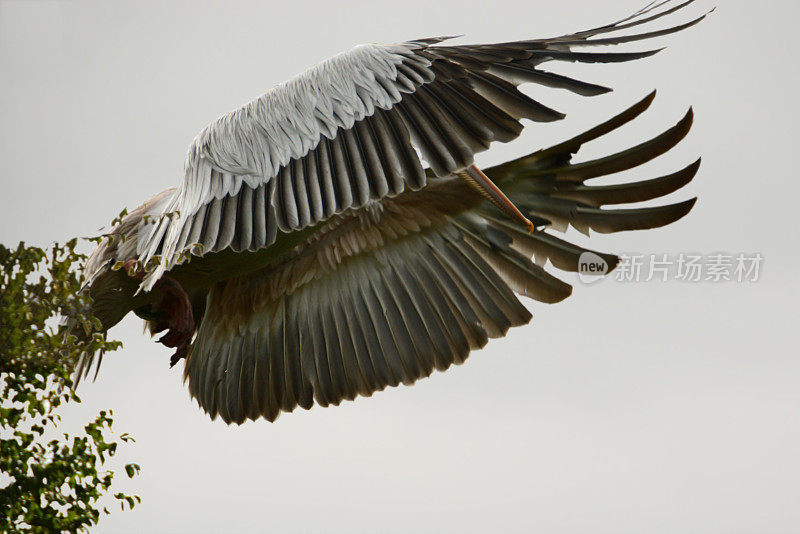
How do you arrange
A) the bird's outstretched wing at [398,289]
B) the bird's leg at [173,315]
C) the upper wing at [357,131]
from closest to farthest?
the upper wing at [357,131], the bird's leg at [173,315], the bird's outstretched wing at [398,289]

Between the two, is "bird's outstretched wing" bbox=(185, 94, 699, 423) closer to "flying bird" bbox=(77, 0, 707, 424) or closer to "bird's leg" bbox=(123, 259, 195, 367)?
"flying bird" bbox=(77, 0, 707, 424)

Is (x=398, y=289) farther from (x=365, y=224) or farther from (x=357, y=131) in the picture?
(x=357, y=131)

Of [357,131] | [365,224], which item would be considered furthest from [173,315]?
[357,131]

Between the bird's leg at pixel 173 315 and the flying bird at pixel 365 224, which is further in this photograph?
the bird's leg at pixel 173 315

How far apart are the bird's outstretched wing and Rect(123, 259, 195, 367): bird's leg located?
59 centimetres

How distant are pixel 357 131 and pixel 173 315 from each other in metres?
2.86

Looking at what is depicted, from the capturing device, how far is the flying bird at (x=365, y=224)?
20.7ft

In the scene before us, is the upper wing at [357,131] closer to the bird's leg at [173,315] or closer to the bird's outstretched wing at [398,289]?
the bird's leg at [173,315]

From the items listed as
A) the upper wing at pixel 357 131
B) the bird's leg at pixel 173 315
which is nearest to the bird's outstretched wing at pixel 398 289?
the bird's leg at pixel 173 315

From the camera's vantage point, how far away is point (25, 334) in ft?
17.3

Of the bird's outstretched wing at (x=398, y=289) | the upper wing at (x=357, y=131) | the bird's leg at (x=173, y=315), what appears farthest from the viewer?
the bird's outstretched wing at (x=398, y=289)

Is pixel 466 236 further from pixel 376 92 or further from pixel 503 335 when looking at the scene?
pixel 376 92

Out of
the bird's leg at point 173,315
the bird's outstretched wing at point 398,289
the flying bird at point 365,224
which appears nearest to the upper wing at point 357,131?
the flying bird at point 365,224

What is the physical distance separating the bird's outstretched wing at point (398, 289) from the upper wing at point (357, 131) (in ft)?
5.63
